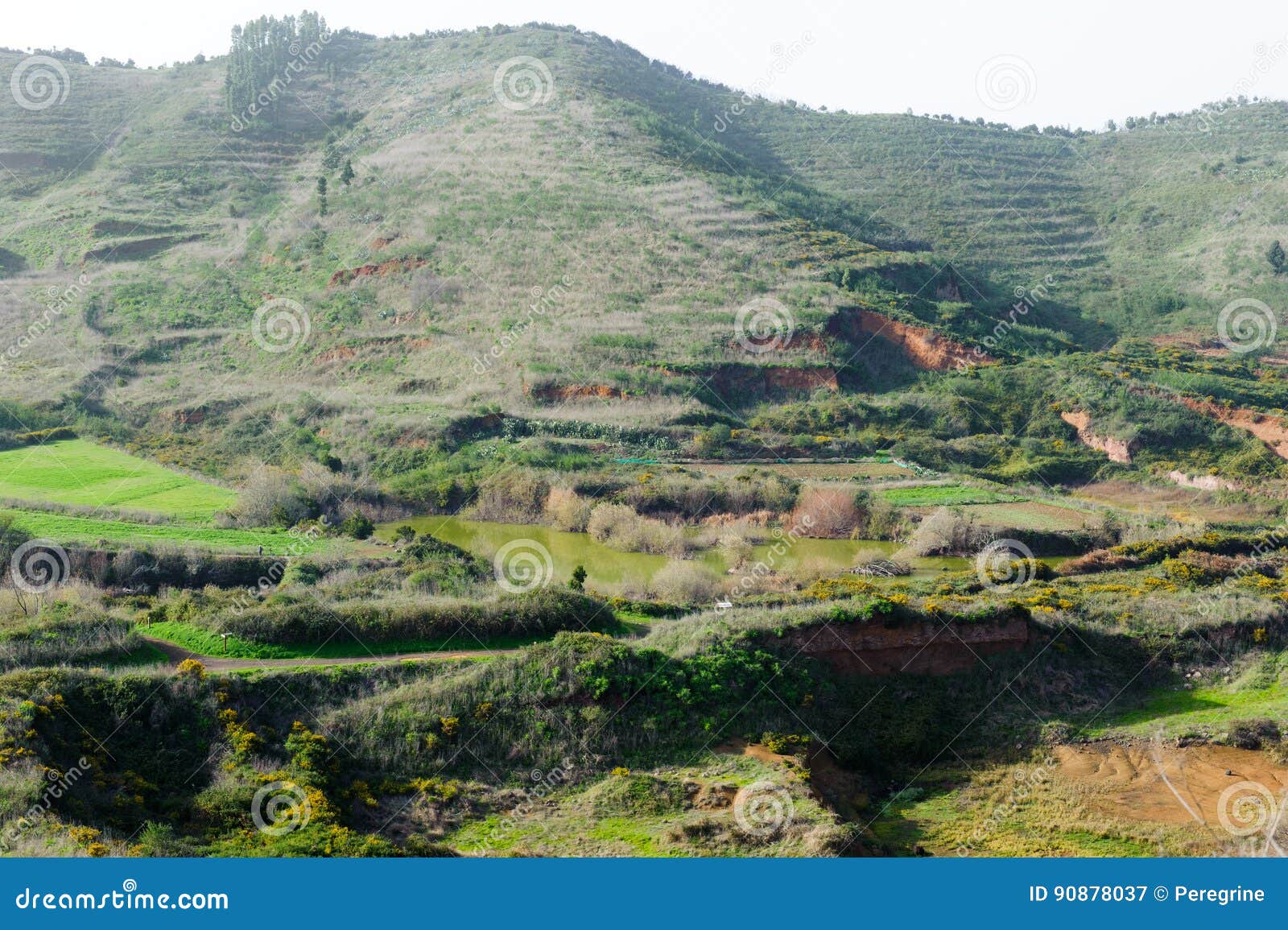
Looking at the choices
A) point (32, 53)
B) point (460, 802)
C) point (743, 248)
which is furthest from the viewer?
point (32, 53)

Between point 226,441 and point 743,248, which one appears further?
point 743,248

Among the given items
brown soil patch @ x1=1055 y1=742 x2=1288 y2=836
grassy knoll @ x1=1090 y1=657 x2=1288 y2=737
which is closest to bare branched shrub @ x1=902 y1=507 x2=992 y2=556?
grassy knoll @ x1=1090 y1=657 x2=1288 y2=737

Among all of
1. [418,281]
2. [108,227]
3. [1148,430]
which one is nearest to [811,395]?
[1148,430]

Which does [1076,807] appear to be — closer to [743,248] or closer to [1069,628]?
[1069,628]

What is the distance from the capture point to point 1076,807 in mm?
17203

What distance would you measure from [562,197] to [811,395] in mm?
21671

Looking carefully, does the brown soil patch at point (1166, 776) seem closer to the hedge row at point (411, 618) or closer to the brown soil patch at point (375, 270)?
the hedge row at point (411, 618)

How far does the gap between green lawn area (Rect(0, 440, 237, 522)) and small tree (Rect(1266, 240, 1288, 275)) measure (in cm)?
6279

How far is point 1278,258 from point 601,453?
5076cm

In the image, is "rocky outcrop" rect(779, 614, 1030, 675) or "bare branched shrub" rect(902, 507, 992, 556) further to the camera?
"bare branched shrub" rect(902, 507, 992, 556)

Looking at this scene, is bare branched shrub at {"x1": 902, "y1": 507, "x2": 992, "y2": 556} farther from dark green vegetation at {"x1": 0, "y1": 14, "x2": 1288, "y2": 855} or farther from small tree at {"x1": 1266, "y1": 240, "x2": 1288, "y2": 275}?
small tree at {"x1": 1266, "y1": 240, "x2": 1288, "y2": 275}

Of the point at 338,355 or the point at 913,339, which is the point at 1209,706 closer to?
the point at 913,339

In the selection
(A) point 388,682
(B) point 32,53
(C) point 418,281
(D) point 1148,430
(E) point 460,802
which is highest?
(B) point 32,53

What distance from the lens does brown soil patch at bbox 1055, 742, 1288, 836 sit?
676 inches
